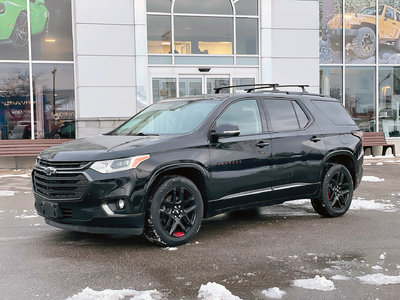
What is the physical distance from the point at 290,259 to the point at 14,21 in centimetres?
1251

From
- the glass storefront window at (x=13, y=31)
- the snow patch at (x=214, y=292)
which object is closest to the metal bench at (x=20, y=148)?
the glass storefront window at (x=13, y=31)

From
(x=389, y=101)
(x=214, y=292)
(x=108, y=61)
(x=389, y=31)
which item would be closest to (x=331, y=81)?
(x=389, y=101)

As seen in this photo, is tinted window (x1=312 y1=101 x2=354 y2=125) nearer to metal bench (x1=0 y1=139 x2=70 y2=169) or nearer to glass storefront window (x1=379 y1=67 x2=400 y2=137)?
metal bench (x1=0 y1=139 x2=70 y2=169)

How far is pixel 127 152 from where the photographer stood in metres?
5.19

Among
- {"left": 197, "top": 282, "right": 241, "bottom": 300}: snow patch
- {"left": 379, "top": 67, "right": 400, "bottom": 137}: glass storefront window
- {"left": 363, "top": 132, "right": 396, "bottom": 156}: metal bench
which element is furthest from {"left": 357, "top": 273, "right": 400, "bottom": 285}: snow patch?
{"left": 379, "top": 67, "right": 400, "bottom": 137}: glass storefront window

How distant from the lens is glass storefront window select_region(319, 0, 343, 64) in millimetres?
17016

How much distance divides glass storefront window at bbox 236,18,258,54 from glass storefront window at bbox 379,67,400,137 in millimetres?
5161

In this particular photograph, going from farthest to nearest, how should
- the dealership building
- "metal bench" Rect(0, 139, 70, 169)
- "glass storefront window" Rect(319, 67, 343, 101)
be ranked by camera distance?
"glass storefront window" Rect(319, 67, 343, 101), the dealership building, "metal bench" Rect(0, 139, 70, 169)

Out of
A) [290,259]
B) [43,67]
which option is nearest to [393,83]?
[43,67]

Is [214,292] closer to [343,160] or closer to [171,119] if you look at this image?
[171,119]

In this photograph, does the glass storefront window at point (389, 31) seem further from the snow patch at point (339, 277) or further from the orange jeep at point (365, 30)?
the snow patch at point (339, 277)

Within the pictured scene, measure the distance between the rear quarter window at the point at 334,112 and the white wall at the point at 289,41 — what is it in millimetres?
Answer: 8183

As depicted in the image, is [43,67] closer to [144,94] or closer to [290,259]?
[144,94]

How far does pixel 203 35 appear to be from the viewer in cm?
1541
